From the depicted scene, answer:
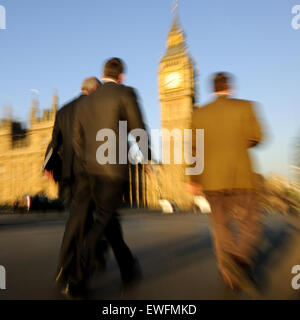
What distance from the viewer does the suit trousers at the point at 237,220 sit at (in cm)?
→ 208

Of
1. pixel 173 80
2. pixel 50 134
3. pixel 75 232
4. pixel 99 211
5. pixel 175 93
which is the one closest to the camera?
pixel 99 211

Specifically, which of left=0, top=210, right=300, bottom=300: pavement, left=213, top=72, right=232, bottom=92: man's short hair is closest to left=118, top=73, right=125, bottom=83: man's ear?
left=213, top=72, right=232, bottom=92: man's short hair

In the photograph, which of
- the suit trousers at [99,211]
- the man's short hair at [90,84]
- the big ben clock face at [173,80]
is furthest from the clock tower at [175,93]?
the suit trousers at [99,211]

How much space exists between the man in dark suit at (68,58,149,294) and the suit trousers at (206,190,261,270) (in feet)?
1.88

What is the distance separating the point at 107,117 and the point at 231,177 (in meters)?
0.84

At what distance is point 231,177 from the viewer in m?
2.12

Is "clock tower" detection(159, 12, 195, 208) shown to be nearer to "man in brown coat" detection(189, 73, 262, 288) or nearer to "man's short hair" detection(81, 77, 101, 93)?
"man's short hair" detection(81, 77, 101, 93)

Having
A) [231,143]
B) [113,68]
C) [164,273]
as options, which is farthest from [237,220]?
[113,68]

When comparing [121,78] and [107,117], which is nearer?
[107,117]

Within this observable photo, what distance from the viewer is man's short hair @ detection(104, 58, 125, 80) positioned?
2133 mm

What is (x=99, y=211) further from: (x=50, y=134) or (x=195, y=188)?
(x=50, y=134)

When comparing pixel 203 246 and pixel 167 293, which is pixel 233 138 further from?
pixel 203 246

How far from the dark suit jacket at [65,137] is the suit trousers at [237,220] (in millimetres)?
916

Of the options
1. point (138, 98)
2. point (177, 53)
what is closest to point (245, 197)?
point (138, 98)
